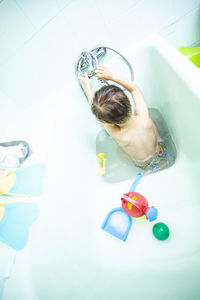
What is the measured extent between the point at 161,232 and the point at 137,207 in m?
0.15

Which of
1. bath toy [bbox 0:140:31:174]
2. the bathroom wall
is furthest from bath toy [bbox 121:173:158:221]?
the bathroom wall

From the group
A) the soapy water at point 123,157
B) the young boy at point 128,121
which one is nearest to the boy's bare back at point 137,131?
the young boy at point 128,121

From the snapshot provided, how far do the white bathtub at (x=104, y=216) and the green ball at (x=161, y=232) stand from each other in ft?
0.09

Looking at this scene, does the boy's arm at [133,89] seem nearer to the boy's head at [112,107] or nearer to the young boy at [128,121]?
the young boy at [128,121]

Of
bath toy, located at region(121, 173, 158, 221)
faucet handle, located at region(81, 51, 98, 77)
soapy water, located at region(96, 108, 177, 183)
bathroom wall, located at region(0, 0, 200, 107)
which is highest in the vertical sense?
bathroom wall, located at region(0, 0, 200, 107)

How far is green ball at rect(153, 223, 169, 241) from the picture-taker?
70 cm

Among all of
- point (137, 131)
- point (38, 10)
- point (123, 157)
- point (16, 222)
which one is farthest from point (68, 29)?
point (16, 222)

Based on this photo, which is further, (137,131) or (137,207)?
(137,131)

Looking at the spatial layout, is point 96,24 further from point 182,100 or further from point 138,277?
point 138,277

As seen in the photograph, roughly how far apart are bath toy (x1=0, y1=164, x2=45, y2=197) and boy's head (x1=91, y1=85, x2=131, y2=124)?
1.27 ft

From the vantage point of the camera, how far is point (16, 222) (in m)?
0.59

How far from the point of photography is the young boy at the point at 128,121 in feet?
2.48

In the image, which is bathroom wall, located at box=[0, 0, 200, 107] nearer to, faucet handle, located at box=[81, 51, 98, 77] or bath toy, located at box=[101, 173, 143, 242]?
faucet handle, located at box=[81, 51, 98, 77]

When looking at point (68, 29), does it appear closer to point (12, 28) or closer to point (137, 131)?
point (12, 28)
